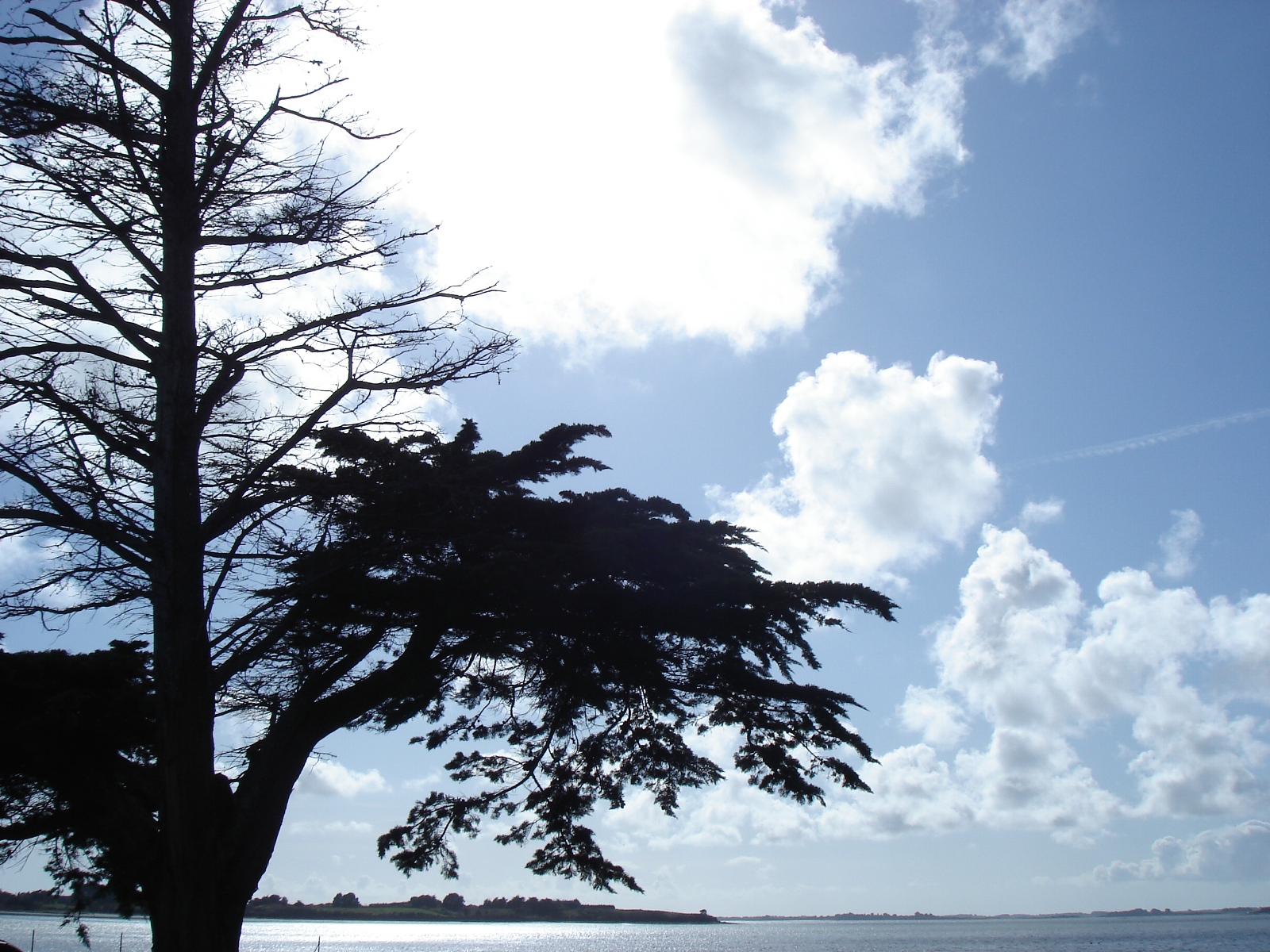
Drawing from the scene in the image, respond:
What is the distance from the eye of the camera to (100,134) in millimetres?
6902

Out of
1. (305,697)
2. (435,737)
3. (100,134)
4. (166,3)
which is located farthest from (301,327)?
(435,737)

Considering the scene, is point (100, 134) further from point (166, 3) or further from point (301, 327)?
point (301, 327)

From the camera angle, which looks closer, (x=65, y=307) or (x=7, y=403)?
(x=7, y=403)

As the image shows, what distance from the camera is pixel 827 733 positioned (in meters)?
9.70

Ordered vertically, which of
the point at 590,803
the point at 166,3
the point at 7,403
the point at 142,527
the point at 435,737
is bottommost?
the point at 590,803

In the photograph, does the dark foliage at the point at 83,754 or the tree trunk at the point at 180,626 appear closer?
the tree trunk at the point at 180,626

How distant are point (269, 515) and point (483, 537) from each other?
2.95 m

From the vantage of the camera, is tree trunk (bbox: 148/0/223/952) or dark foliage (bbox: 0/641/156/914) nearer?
tree trunk (bbox: 148/0/223/952)

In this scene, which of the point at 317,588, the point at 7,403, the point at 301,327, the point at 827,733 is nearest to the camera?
the point at 7,403

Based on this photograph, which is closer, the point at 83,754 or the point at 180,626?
the point at 180,626

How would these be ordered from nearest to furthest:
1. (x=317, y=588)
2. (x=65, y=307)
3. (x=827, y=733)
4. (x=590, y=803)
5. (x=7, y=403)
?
(x=7, y=403), (x=65, y=307), (x=317, y=588), (x=827, y=733), (x=590, y=803)

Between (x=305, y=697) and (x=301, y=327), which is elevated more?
(x=301, y=327)

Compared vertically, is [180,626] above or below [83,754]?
above

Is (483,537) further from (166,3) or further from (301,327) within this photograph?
(166,3)
